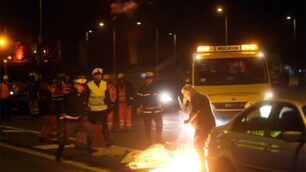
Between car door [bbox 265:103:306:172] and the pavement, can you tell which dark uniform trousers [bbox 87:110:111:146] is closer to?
the pavement

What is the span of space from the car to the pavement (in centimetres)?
309

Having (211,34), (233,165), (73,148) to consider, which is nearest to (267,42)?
(211,34)

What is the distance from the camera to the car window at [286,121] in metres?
6.59

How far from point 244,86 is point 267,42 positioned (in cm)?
5046

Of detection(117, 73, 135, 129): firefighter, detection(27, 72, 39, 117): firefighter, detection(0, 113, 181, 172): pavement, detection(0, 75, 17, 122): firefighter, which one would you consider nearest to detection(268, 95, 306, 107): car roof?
detection(0, 113, 181, 172): pavement

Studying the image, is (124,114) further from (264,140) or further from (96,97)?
(264,140)

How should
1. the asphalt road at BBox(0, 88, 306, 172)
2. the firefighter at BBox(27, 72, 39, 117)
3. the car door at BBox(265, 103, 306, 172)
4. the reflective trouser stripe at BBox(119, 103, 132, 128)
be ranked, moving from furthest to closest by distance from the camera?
the firefighter at BBox(27, 72, 39, 117) → the reflective trouser stripe at BBox(119, 103, 132, 128) → the asphalt road at BBox(0, 88, 306, 172) → the car door at BBox(265, 103, 306, 172)

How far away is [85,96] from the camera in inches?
503

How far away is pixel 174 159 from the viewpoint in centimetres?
959

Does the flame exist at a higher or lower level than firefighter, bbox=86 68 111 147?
lower

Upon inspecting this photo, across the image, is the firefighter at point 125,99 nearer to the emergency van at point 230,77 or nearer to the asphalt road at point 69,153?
the asphalt road at point 69,153

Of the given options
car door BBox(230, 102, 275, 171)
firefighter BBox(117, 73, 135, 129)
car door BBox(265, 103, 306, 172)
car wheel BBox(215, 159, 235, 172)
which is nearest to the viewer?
car door BBox(265, 103, 306, 172)

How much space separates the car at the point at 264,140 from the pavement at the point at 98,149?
309 cm

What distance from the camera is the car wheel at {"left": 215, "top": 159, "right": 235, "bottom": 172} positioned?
25.3ft
